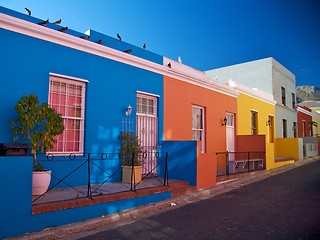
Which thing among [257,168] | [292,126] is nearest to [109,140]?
[257,168]

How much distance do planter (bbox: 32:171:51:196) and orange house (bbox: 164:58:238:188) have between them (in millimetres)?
4275

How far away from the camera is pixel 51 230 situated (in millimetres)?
4523

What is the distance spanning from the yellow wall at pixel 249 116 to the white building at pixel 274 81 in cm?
233

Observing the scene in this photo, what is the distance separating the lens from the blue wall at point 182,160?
802 centimetres

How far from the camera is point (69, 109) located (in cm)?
677

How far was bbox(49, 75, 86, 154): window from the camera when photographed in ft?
21.4

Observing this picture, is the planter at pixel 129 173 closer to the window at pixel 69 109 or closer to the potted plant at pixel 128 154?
the potted plant at pixel 128 154

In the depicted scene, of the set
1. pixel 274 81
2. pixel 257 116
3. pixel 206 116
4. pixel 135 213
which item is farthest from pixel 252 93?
pixel 135 213

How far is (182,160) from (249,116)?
7.86m

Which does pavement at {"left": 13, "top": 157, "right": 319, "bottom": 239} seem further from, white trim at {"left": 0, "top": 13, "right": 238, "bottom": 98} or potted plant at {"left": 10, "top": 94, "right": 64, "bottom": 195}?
white trim at {"left": 0, "top": 13, "right": 238, "bottom": 98}

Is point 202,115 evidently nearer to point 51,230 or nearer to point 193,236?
point 193,236

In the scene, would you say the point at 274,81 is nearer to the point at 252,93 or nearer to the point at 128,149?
the point at 252,93

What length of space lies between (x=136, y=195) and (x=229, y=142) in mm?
8028

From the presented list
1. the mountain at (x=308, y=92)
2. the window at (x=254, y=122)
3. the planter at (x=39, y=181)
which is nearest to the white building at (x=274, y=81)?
the window at (x=254, y=122)
